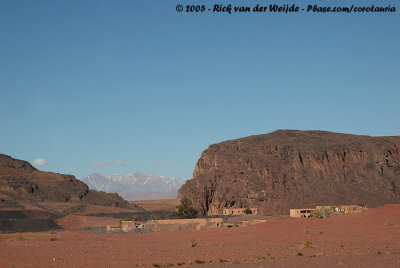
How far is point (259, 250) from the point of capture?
105 ft

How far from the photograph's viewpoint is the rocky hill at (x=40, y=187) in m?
112

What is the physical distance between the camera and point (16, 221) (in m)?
82.0

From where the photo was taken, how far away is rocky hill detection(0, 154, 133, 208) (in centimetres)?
11194

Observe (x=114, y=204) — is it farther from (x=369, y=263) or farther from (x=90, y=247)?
(x=369, y=263)

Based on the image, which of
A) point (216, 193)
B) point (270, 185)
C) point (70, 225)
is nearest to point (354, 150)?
point (270, 185)

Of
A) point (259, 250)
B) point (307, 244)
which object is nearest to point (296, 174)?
point (307, 244)

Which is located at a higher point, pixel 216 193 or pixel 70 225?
pixel 216 193

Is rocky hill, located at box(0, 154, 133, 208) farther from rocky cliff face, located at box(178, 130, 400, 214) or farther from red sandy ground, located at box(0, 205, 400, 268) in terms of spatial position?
red sandy ground, located at box(0, 205, 400, 268)

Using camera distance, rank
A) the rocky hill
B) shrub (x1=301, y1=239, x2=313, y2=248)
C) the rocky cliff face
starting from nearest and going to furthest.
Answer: shrub (x1=301, y1=239, x2=313, y2=248) < the rocky cliff face < the rocky hill

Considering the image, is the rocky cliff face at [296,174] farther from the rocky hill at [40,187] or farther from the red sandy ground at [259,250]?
the red sandy ground at [259,250]

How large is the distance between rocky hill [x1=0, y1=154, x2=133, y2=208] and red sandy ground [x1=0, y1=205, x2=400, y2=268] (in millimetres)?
77538

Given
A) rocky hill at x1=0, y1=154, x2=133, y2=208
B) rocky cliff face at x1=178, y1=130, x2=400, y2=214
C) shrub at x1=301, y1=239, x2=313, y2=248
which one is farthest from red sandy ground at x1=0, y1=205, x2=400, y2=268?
rocky hill at x1=0, y1=154, x2=133, y2=208

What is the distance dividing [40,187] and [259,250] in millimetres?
96396

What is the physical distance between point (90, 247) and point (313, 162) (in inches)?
3491
